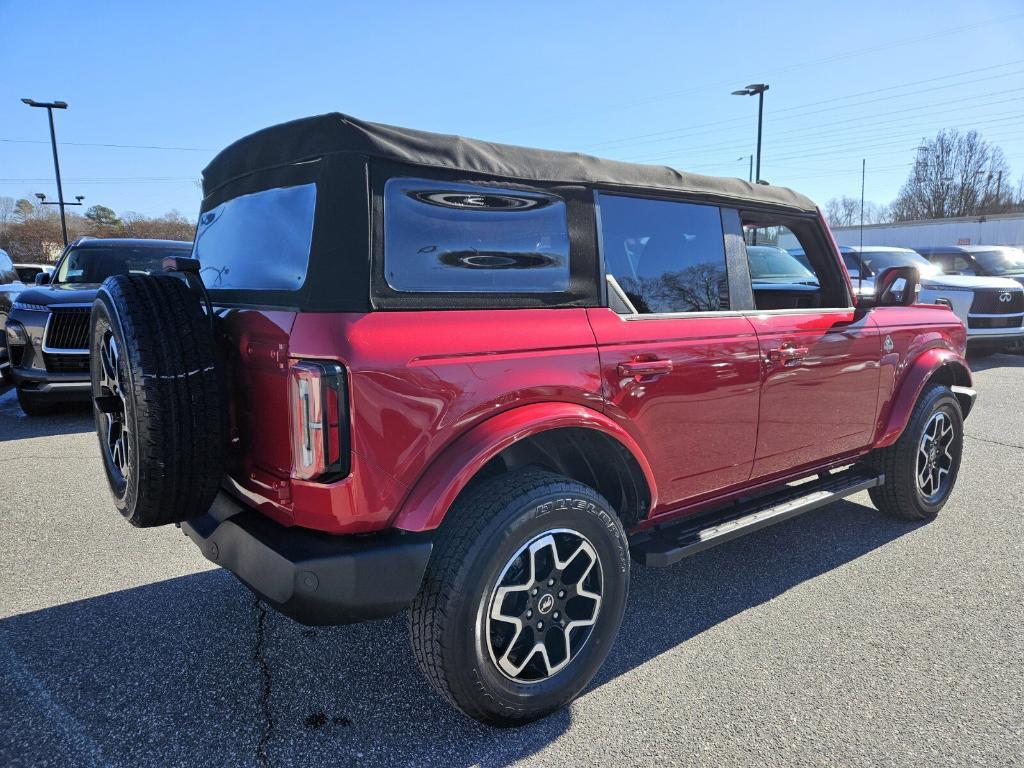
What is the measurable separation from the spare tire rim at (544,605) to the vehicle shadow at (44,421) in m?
5.88

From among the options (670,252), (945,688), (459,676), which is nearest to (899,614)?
(945,688)

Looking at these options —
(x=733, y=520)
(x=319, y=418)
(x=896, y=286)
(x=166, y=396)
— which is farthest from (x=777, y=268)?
(x=166, y=396)

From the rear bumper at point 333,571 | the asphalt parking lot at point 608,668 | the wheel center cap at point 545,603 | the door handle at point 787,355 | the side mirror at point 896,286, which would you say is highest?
the side mirror at point 896,286

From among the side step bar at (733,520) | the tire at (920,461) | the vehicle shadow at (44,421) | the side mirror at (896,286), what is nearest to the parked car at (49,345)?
the vehicle shadow at (44,421)

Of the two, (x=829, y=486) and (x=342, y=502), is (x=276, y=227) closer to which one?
(x=342, y=502)

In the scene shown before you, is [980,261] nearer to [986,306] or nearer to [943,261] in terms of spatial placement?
[943,261]

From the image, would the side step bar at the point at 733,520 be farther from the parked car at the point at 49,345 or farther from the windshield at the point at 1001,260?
the windshield at the point at 1001,260

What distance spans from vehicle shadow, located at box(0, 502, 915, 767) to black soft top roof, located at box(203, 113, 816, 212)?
1892 millimetres

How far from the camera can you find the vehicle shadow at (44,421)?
6.39m

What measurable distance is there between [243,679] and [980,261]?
609 inches

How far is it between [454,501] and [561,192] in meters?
1.22

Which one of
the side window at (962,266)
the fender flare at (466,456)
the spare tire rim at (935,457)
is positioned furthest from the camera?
the side window at (962,266)

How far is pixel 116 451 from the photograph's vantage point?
99.0 inches

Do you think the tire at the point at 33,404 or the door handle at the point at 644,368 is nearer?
the door handle at the point at 644,368
